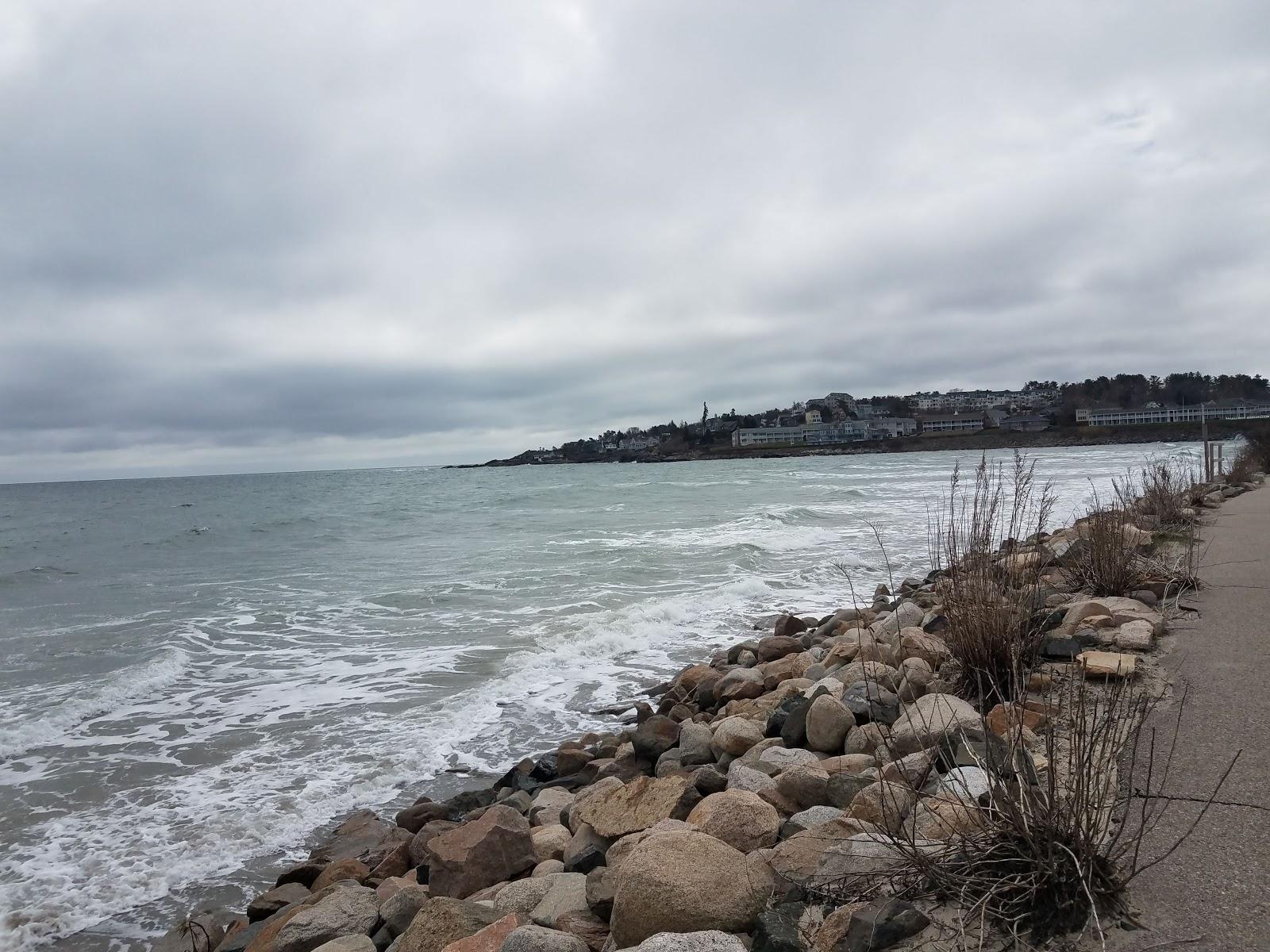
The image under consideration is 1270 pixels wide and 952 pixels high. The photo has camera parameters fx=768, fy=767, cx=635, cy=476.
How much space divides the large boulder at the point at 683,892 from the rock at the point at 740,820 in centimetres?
35

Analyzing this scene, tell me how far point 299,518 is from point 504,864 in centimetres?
3484

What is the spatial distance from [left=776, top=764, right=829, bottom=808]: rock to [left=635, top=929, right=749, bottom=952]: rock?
1312 mm

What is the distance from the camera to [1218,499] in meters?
14.6

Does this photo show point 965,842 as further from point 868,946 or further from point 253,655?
point 253,655

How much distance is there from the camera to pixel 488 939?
282cm

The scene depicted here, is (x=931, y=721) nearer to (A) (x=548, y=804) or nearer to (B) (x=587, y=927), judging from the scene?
(B) (x=587, y=927)

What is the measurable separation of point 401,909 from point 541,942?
136 cm

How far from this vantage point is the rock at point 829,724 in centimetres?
441

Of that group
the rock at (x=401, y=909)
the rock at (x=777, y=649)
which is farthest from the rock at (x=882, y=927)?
the rock at (x=777, y=649)

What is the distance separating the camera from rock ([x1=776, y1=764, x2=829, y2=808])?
3.51 metres

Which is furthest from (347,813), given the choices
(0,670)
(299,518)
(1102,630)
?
(299,518)

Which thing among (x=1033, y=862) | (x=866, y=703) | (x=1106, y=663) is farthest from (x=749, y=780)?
(x=1106, y=663)

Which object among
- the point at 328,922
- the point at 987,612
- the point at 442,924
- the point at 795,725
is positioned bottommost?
the point at 328,922

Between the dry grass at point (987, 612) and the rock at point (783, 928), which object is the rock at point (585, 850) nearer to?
the rock at point (783, 928)
